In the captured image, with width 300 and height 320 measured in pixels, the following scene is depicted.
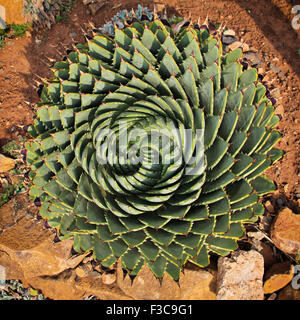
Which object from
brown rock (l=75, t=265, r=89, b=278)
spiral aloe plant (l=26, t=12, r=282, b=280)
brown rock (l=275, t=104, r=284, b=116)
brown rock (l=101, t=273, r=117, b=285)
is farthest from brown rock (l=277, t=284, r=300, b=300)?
brown rock (l=75, t=265, r=89, b=278)

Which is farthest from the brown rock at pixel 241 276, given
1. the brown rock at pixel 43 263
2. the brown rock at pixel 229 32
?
the brown rock at pixel 229 32

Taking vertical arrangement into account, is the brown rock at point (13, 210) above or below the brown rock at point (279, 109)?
below

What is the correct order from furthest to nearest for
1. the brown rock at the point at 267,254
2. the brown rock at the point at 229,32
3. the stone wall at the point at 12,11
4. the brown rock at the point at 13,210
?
the stone wall at the point at 12,11, the brown rock at the point at 229,32, the brown rock at the point at 13,210, the brown rock at the point at 267,254

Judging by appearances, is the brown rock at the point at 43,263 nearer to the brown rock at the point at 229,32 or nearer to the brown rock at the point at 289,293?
the brown rock at the point at 289,293

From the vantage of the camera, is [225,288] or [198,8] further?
[198,8]

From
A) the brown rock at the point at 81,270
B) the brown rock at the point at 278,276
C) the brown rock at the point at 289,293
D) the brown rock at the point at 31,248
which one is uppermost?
the brown rock at the point at 31,248

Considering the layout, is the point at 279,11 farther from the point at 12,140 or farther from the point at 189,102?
the point at 12,140

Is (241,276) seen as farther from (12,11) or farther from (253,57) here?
(12,11)

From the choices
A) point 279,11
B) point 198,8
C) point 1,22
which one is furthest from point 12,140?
point 279,11
